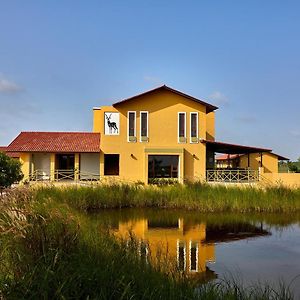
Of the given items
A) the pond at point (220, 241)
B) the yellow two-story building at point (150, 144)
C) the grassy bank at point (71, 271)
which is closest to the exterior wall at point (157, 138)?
the yellow two-story building at point (150, 144)

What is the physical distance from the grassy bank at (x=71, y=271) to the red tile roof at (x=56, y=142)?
2236 cm

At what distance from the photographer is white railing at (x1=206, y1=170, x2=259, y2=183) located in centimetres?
2672

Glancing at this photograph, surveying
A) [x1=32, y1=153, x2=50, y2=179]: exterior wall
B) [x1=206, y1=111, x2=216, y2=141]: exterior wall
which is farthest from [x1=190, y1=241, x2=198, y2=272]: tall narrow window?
[x1=206, y1=111, x2=216, y2=141]: exterior wall

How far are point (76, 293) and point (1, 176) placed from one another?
10.8 m

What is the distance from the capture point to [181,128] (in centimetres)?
2861

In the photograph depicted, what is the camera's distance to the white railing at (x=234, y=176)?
26719 millimetres

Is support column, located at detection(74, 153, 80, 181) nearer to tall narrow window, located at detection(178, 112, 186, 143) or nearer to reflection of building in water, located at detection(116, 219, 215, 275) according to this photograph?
tall narrow window, located at detection(178, 112, 186, 143)

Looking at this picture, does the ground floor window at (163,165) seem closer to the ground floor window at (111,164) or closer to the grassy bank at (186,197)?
the ground floor window at (111,164)

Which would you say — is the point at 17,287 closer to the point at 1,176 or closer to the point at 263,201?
the point at 1,176

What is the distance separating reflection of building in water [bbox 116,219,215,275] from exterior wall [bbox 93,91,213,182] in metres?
13.6

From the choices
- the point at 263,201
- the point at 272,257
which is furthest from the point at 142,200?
the point at 272,257

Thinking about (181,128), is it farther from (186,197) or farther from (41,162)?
(186,197)

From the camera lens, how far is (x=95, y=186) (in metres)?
18.7

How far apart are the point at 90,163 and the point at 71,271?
25637mm
